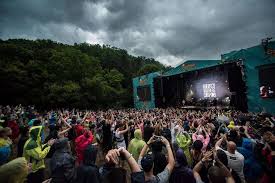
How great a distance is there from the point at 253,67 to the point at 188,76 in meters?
9.50

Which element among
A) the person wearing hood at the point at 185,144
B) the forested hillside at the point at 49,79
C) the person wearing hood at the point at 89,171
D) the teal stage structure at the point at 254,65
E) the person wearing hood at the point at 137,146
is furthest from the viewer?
the forested hillside at the point at 49,79

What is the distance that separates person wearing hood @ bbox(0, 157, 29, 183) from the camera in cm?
198

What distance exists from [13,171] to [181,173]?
1943 millimetres

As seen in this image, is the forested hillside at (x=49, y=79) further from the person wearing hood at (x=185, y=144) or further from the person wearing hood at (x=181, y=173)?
the person wearing hood at (x=181, y=173)

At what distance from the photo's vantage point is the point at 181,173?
2.66 meters

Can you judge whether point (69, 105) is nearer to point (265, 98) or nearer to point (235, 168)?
point (265, 98)

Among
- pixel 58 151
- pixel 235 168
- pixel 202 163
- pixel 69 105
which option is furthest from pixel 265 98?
pixel 69 105

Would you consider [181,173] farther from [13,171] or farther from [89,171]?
[13,171]

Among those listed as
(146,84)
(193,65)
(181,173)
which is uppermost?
(193,65)

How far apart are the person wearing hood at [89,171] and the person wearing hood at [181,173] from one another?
3.42 feet

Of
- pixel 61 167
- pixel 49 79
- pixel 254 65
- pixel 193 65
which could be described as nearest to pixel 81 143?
pixel 61 167

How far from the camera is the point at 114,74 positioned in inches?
1537

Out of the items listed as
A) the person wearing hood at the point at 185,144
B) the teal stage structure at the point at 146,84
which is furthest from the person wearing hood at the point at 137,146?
the teal stage structure at the point at 146,84

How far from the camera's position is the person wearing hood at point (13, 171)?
1979 mm
